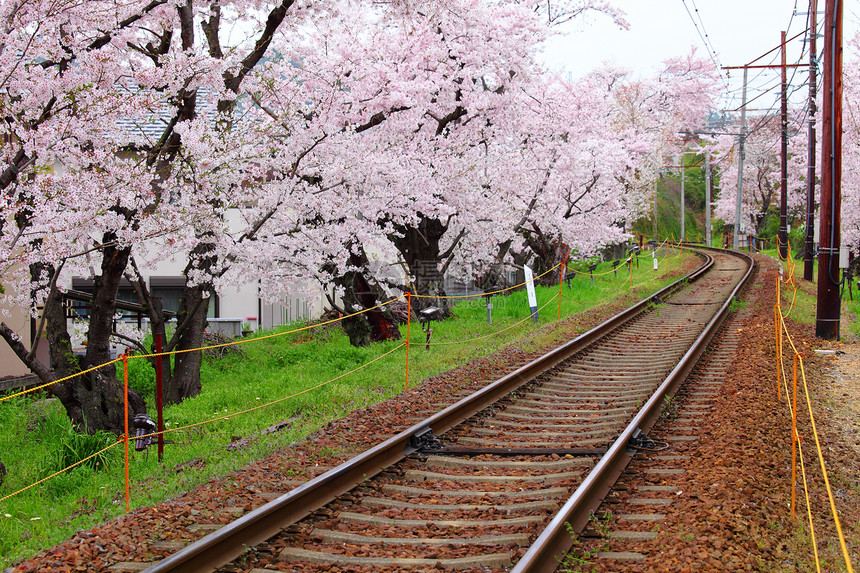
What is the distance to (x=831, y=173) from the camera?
609 inches

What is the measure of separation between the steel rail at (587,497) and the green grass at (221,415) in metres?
3.52

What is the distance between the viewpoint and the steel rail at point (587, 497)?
4844 millimetres

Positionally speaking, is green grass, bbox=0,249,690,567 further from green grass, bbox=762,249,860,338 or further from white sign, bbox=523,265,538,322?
green grass, bbox=762,249,860,338

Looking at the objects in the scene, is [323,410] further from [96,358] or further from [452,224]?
[452,224]

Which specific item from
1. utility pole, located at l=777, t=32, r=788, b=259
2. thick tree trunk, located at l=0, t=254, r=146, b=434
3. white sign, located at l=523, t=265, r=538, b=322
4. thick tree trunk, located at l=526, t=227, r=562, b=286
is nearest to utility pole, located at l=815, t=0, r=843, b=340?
white sign, located at l=523, t=265, r=538, b=322

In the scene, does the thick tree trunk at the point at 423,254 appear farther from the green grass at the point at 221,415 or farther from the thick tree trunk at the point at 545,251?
the thick tree trunk at the point at 545,251

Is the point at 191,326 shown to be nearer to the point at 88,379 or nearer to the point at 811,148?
the point at 88,379

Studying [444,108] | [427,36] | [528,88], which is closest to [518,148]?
[528,88]

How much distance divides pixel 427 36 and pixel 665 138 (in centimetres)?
3890

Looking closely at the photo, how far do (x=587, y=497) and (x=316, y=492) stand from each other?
2190 mm

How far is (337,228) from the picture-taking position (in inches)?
558

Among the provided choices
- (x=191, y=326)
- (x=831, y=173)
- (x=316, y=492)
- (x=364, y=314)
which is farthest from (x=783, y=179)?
(x=316, y=492)

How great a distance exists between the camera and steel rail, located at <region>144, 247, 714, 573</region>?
16.0 feet

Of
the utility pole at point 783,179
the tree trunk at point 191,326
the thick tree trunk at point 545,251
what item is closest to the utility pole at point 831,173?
the tree trunk at point 191,326
